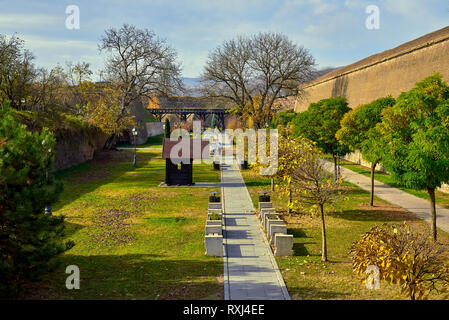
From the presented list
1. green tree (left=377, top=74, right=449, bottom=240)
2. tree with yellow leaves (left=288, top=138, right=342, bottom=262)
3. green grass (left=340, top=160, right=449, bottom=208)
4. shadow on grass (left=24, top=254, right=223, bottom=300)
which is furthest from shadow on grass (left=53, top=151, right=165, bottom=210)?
green grass (left=340, top=160, right=449, bottom=208)

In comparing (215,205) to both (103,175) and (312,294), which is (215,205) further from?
(103,175)

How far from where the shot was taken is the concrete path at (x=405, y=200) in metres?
15.6

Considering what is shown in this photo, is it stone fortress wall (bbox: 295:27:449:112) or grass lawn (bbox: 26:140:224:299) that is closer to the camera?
grass lawn (bbox: 26:140:224:299)

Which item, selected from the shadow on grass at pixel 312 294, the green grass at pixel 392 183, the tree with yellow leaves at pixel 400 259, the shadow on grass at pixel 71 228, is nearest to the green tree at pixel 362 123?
the green grass at pixel 392 183

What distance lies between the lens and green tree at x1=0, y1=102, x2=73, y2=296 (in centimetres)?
720

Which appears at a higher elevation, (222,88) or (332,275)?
(222,88)

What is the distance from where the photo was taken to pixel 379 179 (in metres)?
26.0

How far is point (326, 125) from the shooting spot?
905 inches

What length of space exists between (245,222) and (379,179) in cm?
1508

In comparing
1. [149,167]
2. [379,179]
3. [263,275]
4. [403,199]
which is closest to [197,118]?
[149,167]

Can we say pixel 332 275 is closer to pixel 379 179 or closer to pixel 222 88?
pixel 379 179

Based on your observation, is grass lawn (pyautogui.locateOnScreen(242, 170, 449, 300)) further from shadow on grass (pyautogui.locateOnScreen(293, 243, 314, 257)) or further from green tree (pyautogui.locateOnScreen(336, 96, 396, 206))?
green tree (pyautogui.locateOnScreen(336, 96, 396, 206))

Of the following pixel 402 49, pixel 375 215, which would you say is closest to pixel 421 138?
pixel 375 215

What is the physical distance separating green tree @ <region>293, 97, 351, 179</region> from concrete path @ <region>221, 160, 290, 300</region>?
302 inches
